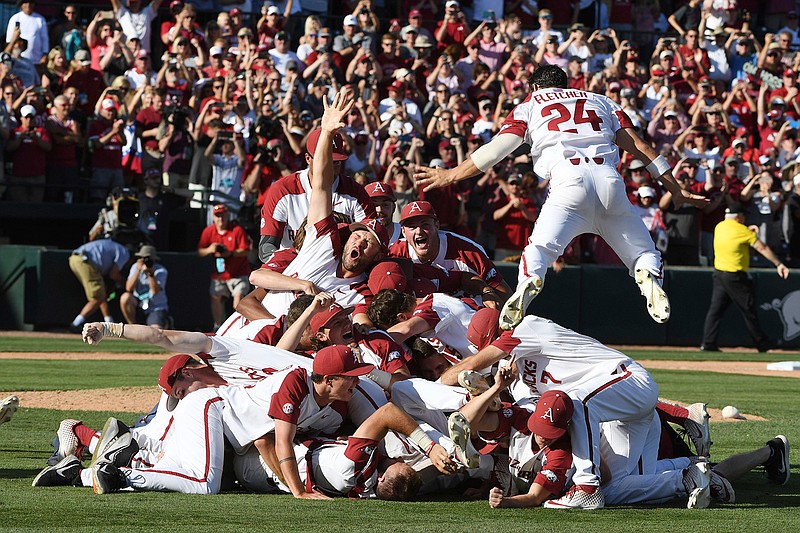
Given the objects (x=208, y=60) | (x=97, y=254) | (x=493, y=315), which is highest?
(x=208, y=60)

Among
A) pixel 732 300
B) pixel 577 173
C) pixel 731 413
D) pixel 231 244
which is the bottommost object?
pixel 732 300

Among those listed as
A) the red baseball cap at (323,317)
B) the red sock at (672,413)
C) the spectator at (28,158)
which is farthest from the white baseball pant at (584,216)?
the spectator at (28,158)

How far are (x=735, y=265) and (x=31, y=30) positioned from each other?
11156mm

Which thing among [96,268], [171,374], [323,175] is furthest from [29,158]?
[171,374]

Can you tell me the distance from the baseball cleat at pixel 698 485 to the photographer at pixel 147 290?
11.3m

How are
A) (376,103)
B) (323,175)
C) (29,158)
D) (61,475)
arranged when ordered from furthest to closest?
(376,103) < (29,158) < (323,175) < (61,475)

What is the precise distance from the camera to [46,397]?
11.6 metres

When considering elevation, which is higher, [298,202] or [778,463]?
[298,202]

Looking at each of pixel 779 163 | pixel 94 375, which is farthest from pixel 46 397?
pixel 779 163

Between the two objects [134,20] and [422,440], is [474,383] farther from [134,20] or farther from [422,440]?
[134,20]

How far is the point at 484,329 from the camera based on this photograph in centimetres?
761

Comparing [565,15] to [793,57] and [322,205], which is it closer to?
[793,57]

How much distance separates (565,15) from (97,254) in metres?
11.9

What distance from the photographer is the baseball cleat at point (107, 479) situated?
273 inches
